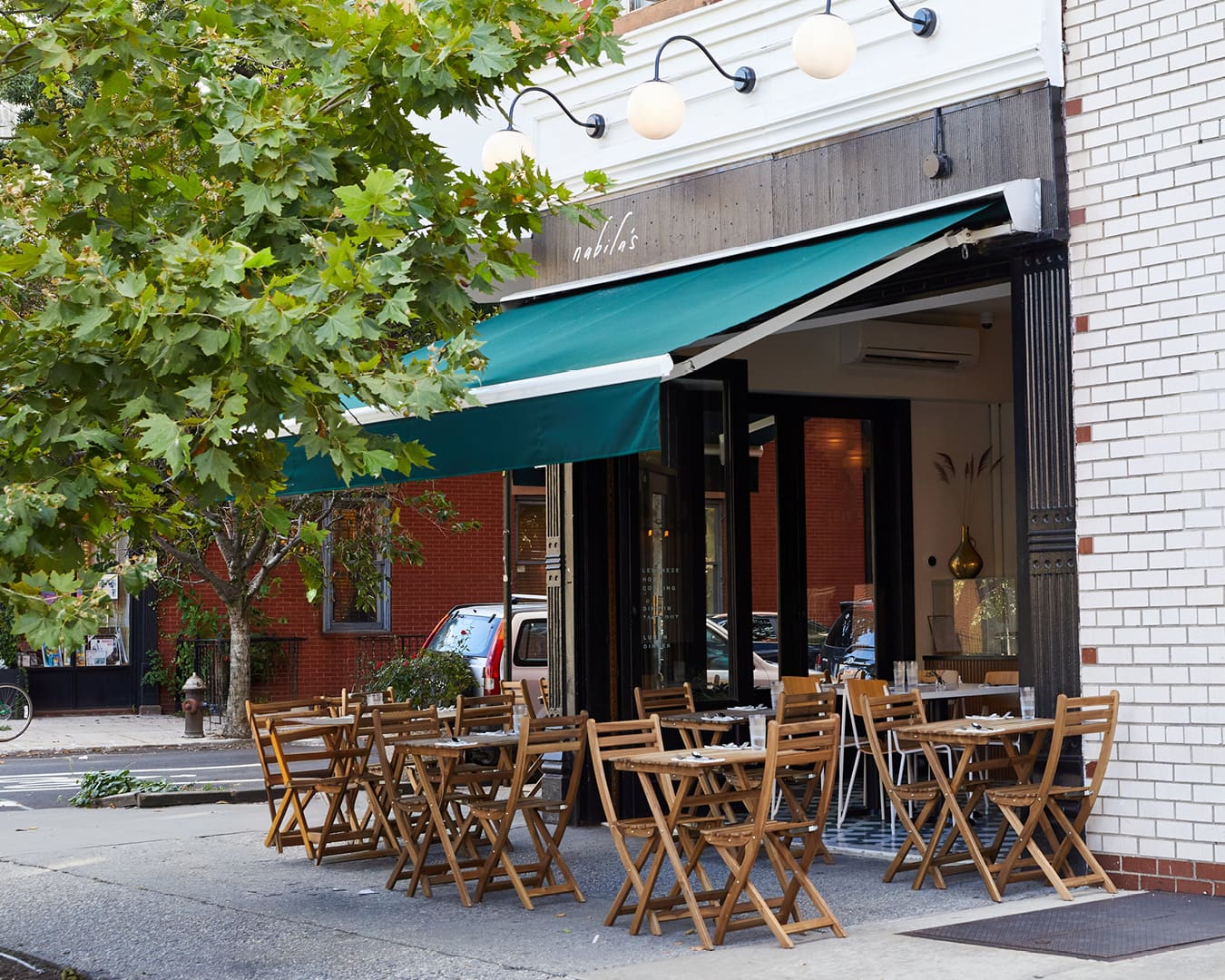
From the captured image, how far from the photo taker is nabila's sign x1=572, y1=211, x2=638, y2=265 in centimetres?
992

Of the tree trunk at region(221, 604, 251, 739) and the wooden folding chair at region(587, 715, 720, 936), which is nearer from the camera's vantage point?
the wooden folding chair at region(587, 715, 720, 936)

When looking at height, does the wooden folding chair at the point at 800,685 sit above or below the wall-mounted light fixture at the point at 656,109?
below

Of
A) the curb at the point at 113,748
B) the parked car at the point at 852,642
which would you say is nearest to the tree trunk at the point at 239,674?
the curb at the point at 113,748

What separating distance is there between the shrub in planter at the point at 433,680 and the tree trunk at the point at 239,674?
2698 millimetres

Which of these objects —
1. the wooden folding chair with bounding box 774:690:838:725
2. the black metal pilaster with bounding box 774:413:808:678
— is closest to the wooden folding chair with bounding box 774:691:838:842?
the wooden folding chair with bounding box 774:690:838:725

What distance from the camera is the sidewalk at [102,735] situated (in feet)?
56.3

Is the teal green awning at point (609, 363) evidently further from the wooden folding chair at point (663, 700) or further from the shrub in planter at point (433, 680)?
the shrub in planter at point (433, 680)

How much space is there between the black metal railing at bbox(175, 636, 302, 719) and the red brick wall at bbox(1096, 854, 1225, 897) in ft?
49.4

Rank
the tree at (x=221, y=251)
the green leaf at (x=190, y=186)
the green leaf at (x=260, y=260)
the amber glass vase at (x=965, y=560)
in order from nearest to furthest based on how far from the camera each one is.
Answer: the green leaf at (x=260, y=260) → the tree at (x=221, y=251) → the green leaf at (x=190, y=186) → the amber glass vase at (x=965, y=560)

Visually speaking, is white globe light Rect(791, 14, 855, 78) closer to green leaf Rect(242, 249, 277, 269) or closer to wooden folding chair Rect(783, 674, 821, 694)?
wooden folding chair Rect(783, 674, 821, 694)

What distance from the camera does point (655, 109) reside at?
28.7ft

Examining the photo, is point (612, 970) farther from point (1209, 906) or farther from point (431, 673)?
point (431, 673)

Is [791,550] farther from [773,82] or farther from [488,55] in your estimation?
[488,55]

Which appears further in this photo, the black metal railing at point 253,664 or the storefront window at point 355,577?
the black metal railing at point 253,664
